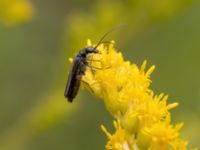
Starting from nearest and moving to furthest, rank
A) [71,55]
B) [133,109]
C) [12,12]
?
[133,109] → [12,12] → [71,55]

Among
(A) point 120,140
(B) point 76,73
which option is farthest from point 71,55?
(A) point 120,140

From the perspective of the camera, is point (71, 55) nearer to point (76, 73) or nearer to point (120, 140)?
point (76, 73)

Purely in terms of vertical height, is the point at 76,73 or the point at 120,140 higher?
the point at 76,73

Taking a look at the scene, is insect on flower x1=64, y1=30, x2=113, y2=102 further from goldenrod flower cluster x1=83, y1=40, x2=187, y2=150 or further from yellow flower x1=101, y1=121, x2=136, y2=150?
yellow flower x1=101, y1=121, x2=136, y2=150

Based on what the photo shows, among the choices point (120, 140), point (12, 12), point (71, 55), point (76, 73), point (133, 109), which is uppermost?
point (71, 55)

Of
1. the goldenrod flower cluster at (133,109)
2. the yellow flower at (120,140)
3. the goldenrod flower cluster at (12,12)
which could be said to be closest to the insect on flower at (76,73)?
the goldenrod flower cluster at (133,109)

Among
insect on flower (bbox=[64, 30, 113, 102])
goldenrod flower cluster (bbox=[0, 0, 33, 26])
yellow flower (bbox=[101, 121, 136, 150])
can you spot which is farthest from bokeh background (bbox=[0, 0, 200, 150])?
yellow flower (bbox=[101, 121, 136, 150])
